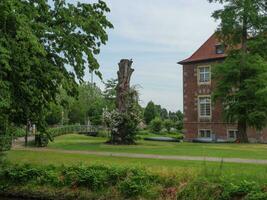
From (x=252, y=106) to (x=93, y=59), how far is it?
2894cm

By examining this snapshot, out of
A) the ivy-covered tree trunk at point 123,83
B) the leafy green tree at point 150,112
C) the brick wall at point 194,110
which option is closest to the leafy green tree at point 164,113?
the leafy green tree at point 150,112

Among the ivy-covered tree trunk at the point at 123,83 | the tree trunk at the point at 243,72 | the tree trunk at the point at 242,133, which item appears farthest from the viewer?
the tree trunk at the point at 242,133

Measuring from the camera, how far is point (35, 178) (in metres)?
15.8

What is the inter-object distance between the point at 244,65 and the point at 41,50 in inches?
1251

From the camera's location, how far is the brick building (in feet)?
176

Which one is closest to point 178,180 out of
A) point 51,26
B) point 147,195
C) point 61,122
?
point 147,195

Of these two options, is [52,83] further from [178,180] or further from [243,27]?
[243,27]

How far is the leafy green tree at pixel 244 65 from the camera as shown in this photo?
42.1 m

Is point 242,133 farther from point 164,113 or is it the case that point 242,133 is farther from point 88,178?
point 164,113

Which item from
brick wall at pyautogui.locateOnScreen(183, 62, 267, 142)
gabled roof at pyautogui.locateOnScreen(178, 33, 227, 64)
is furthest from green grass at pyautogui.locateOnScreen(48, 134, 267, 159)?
gabled roof at pyautogui.locateOnScreen(178, 33, 227, 64)

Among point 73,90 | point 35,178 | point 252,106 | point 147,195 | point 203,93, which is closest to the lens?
point 147,195

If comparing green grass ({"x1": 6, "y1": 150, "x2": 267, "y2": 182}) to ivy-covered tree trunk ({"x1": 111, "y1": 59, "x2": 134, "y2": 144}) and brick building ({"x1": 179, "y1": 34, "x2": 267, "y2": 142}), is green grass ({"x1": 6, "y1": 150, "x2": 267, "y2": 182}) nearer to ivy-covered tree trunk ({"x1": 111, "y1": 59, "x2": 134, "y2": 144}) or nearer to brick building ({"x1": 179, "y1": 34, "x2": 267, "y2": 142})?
ivy-covered tree trunk ({"x1": 111, "y1": 59, "x2": 134, "y2": 144})

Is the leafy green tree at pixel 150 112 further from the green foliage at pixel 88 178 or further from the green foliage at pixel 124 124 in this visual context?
the green foliage at pixel 88 178

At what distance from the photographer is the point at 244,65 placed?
141ft
